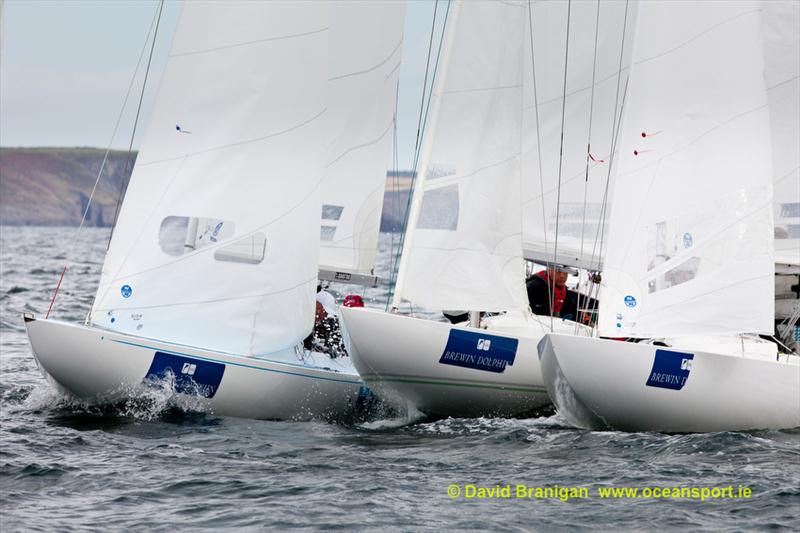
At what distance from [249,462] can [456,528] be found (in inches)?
74.7

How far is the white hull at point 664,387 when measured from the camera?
8609mm

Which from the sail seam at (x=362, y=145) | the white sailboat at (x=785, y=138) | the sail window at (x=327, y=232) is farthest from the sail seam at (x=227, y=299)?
the white sailboat at (x=785, y=138)

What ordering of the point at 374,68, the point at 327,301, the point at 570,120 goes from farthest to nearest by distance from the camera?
the point at 570,120
the point at 374,68
the point at 327,301

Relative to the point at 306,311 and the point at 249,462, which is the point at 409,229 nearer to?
the point at 306,311

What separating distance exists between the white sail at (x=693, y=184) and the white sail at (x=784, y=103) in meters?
1.80

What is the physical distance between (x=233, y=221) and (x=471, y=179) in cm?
188

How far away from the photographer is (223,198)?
9641 millimetres

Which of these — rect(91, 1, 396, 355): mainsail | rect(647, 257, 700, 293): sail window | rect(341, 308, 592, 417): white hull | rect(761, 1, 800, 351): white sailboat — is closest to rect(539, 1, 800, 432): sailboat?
rect(647, 257, 700, 293): sail window

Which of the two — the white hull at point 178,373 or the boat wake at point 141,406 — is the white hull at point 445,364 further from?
the boat wake at point 141,406

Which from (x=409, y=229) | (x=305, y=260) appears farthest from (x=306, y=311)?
(x=409, y=229)

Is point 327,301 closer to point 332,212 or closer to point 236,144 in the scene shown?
point 332,212

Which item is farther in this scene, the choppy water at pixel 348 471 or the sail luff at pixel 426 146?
the sail luff at pixel 426 146

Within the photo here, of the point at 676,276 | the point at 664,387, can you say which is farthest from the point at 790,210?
the point at 664,387

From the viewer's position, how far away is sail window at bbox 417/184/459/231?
962 cm
